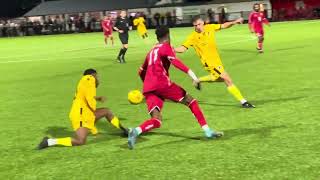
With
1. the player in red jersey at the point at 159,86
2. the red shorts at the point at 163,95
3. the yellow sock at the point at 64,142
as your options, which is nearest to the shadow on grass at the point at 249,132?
the player in red jersey at the point at 159,86

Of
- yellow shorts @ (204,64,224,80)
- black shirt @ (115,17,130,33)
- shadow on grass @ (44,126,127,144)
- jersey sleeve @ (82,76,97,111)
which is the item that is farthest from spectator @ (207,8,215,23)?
jersey sleeve @ (82,76,97,111)

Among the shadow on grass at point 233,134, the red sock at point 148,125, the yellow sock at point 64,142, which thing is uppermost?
the red sock at point 148,125

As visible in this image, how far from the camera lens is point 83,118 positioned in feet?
28.2

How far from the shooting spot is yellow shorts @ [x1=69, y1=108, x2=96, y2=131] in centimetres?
857

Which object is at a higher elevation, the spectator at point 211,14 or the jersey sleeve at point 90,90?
the jersey sleeve at point 90,90

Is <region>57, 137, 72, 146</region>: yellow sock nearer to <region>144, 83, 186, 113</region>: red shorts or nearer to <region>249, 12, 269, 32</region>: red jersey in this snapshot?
<region>144, 83, 186, 113</region>: red shorts

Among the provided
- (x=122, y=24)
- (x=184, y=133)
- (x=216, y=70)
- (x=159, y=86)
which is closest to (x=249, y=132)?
(x=184, y=133)

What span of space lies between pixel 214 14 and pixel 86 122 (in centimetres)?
4862

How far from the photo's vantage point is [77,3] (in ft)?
223

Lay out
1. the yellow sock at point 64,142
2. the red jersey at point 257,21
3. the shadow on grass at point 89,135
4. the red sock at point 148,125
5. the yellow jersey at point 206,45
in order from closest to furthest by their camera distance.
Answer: the red sock at point 148,125, the yellow sock at point 64,142, the shadow on grass at point 89,135, the yellow jersey at point 206,45, the red jersey at point 257,21

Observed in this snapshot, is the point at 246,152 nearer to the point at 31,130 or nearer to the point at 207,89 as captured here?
A: the point at 31,130

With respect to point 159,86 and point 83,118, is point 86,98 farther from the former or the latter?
point 159,86

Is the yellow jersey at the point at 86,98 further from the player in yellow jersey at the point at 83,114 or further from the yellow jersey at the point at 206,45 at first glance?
the yellow jersey at the point at 206,45

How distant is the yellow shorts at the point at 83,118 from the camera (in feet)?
28.1
